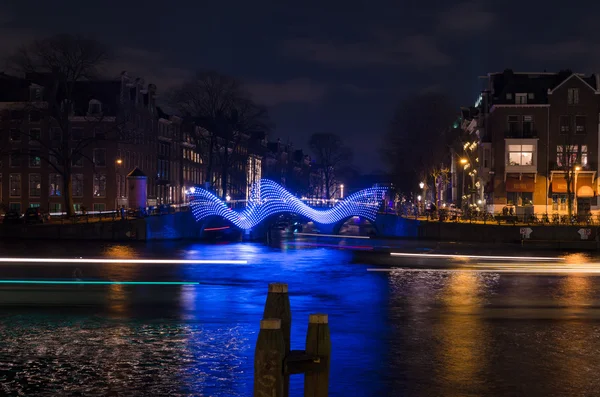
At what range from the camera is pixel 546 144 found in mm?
78188

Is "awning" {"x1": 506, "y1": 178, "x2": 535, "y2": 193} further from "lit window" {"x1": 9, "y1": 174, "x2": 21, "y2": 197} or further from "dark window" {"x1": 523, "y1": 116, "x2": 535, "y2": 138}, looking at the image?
"lit window" {"x1": 9, "y1": 174, "x2": 21, "y2": 197}

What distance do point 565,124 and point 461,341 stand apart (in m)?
65.1

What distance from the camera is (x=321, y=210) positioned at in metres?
87.3

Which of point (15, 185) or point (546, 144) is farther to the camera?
point (15, 185)

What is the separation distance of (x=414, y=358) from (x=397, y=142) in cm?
7499

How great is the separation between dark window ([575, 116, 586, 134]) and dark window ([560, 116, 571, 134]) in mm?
739

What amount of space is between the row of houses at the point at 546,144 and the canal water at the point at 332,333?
146 ft

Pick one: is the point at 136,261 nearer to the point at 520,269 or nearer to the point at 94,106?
the point at 520,269

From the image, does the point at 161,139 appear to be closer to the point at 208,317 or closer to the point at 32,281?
the point at 32,281

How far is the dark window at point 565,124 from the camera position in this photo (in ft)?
257

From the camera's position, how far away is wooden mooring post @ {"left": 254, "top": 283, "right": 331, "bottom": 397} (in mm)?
8336

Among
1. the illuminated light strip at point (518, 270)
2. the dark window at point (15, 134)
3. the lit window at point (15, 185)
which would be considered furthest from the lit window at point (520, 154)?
the lit window at point (15, 185)

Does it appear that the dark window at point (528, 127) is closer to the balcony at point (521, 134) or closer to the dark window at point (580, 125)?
the balcony at point (521, 134)

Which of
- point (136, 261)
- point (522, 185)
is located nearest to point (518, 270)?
point (136, 261)
